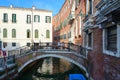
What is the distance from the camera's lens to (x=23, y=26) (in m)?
28.6

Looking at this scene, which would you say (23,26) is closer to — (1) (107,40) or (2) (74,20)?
(2) (74,20)

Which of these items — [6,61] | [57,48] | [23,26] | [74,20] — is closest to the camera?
[6,61]

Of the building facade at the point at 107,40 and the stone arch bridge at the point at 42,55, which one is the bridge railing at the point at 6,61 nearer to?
the stone arch bridge at the point at 42,55

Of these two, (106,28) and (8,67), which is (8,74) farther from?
(106,28)

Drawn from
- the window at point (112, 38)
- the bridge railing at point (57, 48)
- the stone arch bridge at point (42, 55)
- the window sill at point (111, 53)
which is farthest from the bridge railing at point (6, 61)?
the window at point (112, 38)

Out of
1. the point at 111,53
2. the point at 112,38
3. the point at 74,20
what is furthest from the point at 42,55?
the point at 111,53

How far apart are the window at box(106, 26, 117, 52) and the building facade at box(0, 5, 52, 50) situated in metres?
20.3

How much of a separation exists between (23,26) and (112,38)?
73.5 feet

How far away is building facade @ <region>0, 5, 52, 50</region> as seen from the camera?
27.8 meters

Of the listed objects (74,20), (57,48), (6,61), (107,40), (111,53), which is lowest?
(6,61)

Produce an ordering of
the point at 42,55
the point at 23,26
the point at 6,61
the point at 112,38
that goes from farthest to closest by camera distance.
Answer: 1. the point at 23,26
2. the point at 42,55
3. the point at 6,61
4. the point at 112,38

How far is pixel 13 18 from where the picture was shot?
92.5ft

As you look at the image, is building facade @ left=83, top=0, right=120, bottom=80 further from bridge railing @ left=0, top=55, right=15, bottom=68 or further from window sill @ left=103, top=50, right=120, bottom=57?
bridge railing @ left=0, top=55, right=15, bottom=68

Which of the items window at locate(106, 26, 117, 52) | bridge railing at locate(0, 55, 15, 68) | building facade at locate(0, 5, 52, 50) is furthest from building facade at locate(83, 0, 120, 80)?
building facade at locate(0, 5, 52, 50)
